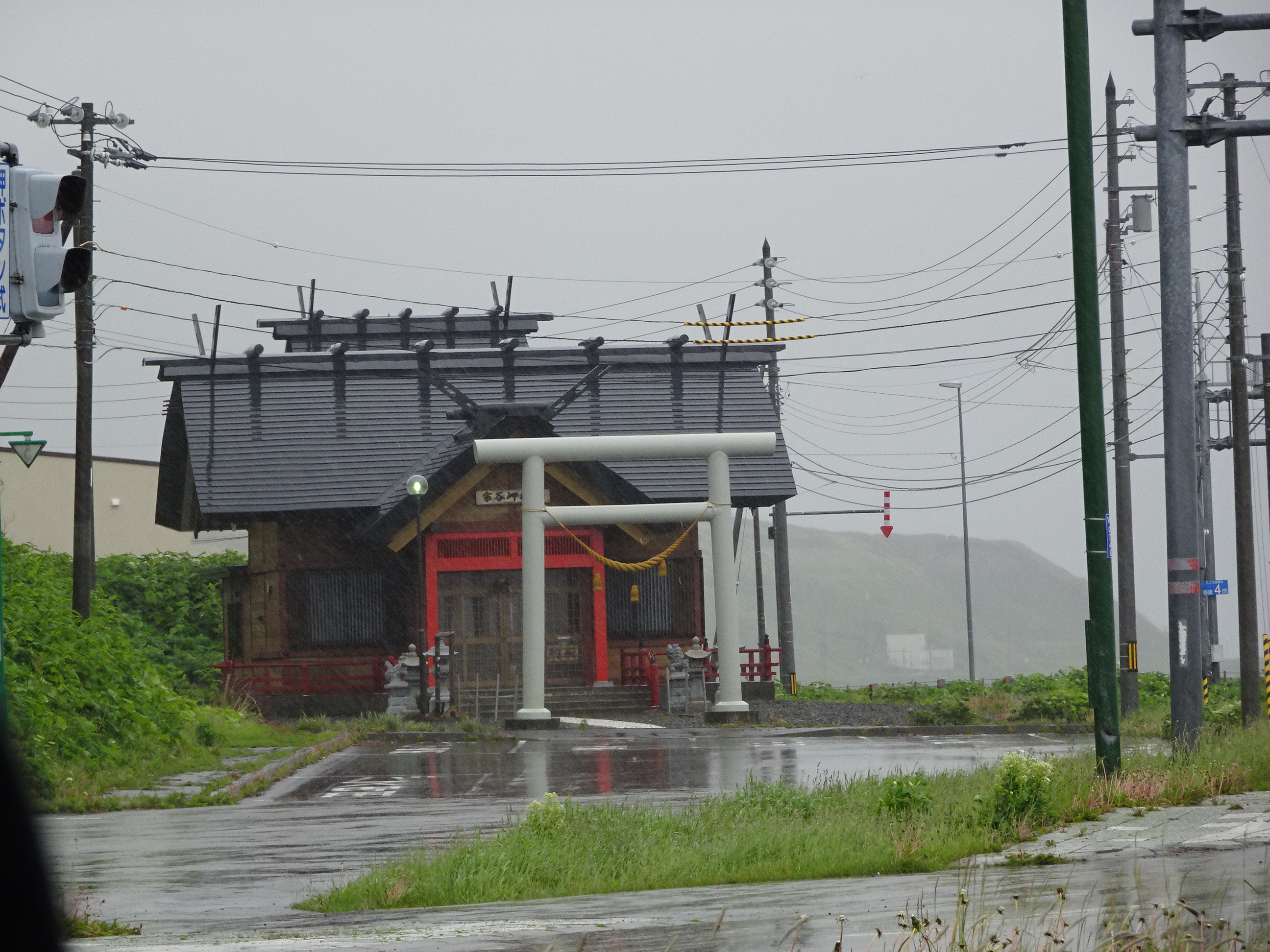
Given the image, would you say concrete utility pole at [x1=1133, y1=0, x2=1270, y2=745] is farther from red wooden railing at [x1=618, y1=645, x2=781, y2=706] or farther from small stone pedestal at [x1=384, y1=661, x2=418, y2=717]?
red wooden railing at [x1=618, y1=645, x2=781, y2=706]

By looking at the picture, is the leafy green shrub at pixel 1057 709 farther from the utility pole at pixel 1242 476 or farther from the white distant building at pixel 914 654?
the white distant building at pixel 914 654

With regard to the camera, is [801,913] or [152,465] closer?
[801,913]

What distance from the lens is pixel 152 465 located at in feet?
199

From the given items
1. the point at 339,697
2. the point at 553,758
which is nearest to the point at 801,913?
the point at 553,758

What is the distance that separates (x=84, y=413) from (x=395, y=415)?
38.4ft

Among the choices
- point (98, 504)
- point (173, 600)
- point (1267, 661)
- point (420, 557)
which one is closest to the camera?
point (1267, 661)

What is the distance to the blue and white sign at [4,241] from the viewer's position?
31.7 ft

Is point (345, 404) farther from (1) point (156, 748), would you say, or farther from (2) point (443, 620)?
A: (1) point (156, 748)

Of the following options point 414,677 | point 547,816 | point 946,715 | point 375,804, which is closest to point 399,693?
point 414,677

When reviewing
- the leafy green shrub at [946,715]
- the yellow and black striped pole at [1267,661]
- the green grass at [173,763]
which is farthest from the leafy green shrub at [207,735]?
the yellow and black striped pole at [1267,661]

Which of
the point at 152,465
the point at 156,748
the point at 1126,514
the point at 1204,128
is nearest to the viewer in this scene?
the point at 1204,128

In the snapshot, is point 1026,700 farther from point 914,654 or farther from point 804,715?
point 914,654

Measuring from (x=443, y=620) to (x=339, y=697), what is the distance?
3273 millimetres

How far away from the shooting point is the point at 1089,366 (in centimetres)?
1278
